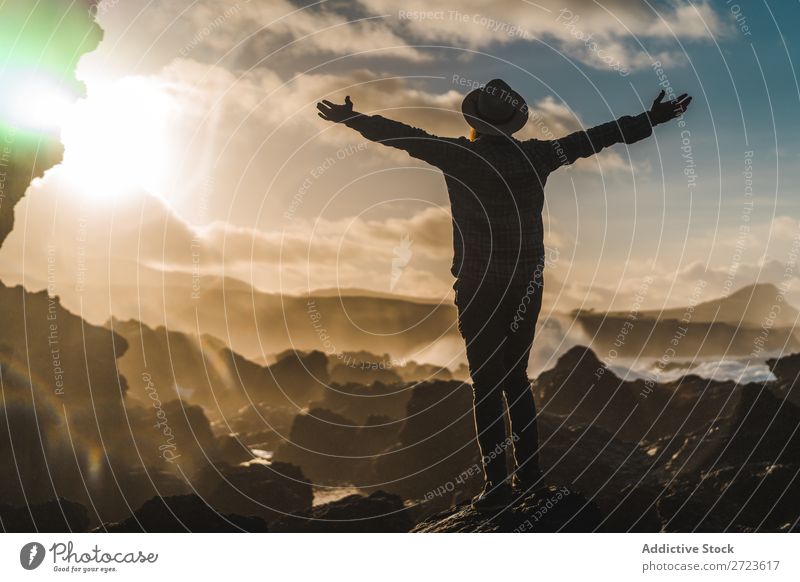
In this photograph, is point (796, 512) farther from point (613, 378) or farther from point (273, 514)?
point (613, 378)

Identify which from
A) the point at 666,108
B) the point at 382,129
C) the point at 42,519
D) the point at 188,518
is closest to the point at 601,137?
the point at 666,108

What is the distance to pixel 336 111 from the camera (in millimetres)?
9461

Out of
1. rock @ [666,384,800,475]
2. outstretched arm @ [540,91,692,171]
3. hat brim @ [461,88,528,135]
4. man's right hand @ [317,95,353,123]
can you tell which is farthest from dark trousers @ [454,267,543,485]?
rock @ [666,384,800,475]

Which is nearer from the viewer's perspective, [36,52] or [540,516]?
[540,516]

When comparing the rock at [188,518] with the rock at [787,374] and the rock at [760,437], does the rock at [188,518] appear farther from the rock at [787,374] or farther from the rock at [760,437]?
the rock at [787,374]

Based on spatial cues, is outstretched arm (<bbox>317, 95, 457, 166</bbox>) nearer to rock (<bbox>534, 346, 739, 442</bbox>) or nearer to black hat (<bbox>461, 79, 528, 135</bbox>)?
black hat (<bbox>461, 79, 528, 135</bbox>)

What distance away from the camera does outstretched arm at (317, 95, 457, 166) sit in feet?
30.9

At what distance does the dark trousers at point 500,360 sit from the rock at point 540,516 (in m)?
0.41

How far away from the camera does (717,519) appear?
1359 inches

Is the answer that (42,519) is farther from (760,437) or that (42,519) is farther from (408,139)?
(408,139)

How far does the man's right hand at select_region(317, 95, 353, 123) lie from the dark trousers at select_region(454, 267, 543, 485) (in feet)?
8.85

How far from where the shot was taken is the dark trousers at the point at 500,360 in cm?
1001

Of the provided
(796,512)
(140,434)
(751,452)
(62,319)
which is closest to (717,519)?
(751,452)
